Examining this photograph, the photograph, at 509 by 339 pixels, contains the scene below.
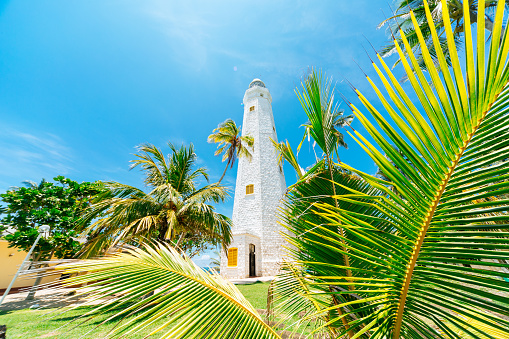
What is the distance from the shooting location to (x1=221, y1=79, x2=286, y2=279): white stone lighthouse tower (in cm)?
1330

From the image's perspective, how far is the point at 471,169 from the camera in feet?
2.50

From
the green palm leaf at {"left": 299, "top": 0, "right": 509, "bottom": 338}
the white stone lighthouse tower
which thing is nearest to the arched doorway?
the white stone lighthouse tower

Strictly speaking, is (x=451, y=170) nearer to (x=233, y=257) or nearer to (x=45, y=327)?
(x=45, y=327)

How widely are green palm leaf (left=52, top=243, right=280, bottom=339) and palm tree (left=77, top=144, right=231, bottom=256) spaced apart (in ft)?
10.9

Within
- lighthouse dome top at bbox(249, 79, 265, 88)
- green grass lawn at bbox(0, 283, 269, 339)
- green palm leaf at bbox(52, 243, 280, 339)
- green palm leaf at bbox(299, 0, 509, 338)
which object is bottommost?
green grass lawn at bbox(0, 283, 269, 339)

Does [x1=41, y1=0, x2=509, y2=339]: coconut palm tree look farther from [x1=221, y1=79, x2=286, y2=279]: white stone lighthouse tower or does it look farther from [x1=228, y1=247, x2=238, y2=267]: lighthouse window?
[x1=228, y1=247, x2=238, y2=267]: lighthouse window

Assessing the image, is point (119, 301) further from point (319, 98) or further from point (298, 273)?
point (319, 98)

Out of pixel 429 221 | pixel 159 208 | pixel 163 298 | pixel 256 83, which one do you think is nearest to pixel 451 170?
pixel 429 221

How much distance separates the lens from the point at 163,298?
1.05m

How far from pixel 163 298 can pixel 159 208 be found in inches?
222

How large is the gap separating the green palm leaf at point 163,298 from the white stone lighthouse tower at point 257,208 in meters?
10.6

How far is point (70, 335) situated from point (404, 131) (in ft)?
19.9

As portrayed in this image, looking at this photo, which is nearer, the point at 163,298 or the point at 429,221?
the point at 429,221

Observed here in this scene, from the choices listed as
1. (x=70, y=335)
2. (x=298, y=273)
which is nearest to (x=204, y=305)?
(x=298, y=273)
